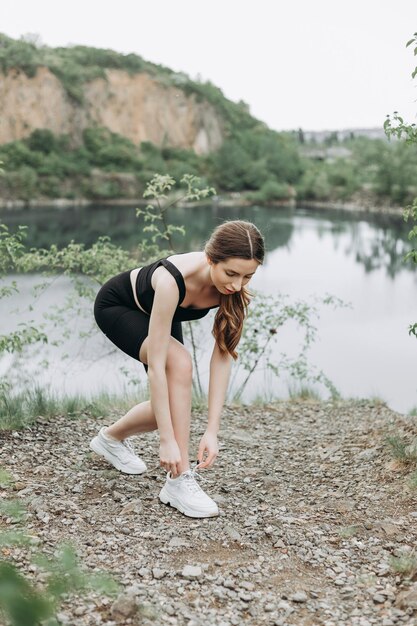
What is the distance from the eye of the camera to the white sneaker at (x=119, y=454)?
3650mm

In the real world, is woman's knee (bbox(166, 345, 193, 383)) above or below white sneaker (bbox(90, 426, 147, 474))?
above

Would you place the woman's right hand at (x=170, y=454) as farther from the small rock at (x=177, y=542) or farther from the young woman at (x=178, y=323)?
the small rock at (x=177, y=542)

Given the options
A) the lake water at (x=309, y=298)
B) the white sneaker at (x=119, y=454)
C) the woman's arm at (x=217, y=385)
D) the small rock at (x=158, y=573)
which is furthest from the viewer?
the lake water at (x=309, y=298)

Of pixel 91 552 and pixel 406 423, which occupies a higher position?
pixel 91 552

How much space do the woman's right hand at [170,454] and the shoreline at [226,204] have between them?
41385mm

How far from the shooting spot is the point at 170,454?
10.0 ft

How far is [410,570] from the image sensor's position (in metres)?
2.60

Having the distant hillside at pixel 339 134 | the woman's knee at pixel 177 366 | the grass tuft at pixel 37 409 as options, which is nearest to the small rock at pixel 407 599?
the woman's knee at pixel 177 366

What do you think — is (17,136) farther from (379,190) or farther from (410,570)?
(410,570)

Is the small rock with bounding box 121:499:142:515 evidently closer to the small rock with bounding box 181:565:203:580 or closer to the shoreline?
the small rock with bounding box 181:565:203:580

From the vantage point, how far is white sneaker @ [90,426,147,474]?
12.0 feet

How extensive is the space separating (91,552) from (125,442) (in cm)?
97

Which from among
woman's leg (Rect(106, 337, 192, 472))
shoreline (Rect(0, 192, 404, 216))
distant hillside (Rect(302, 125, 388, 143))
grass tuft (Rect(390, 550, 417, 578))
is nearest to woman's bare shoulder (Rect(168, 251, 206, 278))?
woman's leg (Rect(106, 337, 192, 472))

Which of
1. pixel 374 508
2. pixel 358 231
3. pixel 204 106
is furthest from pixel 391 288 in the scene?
pixel 204 106
